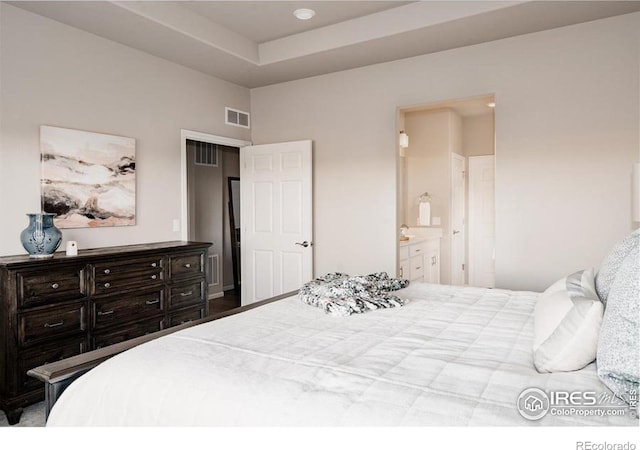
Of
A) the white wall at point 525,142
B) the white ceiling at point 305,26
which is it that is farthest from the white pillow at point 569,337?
the white ceiling at point 305,26

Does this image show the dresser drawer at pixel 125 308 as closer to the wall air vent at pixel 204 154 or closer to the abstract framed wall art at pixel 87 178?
the abstract framed wall art at pixel 87 178

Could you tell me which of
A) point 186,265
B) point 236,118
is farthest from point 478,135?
point 186,265

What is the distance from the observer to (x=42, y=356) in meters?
2.82

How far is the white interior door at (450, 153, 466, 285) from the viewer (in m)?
6.33

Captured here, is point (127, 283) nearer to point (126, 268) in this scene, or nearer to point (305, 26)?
point (126, 268)

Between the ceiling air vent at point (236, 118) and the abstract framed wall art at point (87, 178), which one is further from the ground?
the ceiling air vent at point (236, 118)

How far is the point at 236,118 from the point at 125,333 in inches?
105

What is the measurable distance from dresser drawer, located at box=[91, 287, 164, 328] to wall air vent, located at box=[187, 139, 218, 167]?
2951 millimetres

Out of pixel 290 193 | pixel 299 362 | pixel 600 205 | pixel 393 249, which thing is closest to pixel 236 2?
pixel 290 193

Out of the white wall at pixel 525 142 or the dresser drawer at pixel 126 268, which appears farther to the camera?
the white wall at pixel 525 142

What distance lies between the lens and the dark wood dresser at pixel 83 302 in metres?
2.69

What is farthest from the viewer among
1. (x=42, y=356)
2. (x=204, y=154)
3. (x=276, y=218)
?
(x=204, y=154)

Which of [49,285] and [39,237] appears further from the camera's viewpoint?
[39,237]

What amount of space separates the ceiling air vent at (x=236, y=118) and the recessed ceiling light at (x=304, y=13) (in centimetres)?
153
